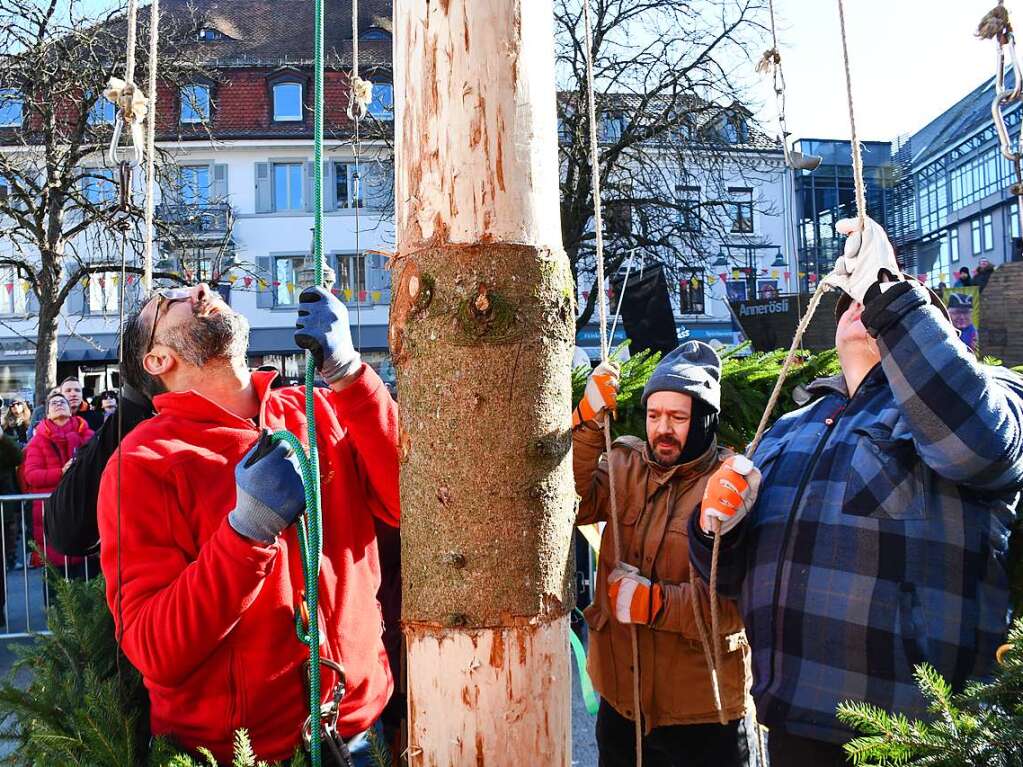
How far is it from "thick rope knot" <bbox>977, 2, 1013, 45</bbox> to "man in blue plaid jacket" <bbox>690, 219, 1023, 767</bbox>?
1.38 ft

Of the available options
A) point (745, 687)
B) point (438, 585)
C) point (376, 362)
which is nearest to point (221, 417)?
point (438, 585)

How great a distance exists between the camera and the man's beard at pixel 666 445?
8.96 ft

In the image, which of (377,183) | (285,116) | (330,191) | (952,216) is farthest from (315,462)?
(952,216)

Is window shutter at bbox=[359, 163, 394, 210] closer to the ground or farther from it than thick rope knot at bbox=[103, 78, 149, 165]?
farther from it

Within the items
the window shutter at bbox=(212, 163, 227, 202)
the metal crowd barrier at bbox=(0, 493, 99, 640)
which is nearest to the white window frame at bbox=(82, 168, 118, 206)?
the metal crowd barrier at bbox=(0, 493, 99, 640)

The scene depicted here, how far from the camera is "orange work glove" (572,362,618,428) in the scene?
2.49 metres

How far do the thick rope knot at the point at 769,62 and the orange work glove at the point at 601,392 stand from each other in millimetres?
909

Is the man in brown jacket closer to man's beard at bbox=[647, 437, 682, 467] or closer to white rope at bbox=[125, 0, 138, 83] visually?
man's beard at bbox=[647, 437, 682, 467]

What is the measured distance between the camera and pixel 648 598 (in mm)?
2531

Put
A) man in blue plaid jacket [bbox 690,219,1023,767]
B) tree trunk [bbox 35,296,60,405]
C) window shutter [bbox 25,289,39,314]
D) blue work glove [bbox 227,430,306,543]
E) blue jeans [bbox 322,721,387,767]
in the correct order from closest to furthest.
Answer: blue work glove [bbox 227,430,306,543], man in blue plaid jacket [bbox 690,219,1023,767], blue jeans [bbox 322,721,387,767], tree trunk [bbox 35,296,60,405], window shutter [bbox 25,289,39,314]

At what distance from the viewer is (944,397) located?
1.73m

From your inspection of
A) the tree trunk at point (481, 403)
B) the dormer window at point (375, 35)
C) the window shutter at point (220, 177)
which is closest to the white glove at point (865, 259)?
the tree trunk at point (481, 403)

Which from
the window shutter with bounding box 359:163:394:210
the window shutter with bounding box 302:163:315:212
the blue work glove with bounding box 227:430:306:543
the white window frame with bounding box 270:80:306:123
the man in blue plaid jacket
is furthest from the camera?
the white window frame with bounding box 270:80:306:123

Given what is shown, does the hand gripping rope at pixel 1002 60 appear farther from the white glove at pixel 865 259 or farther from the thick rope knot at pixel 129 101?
the thick rope knot at pixel 129 101
